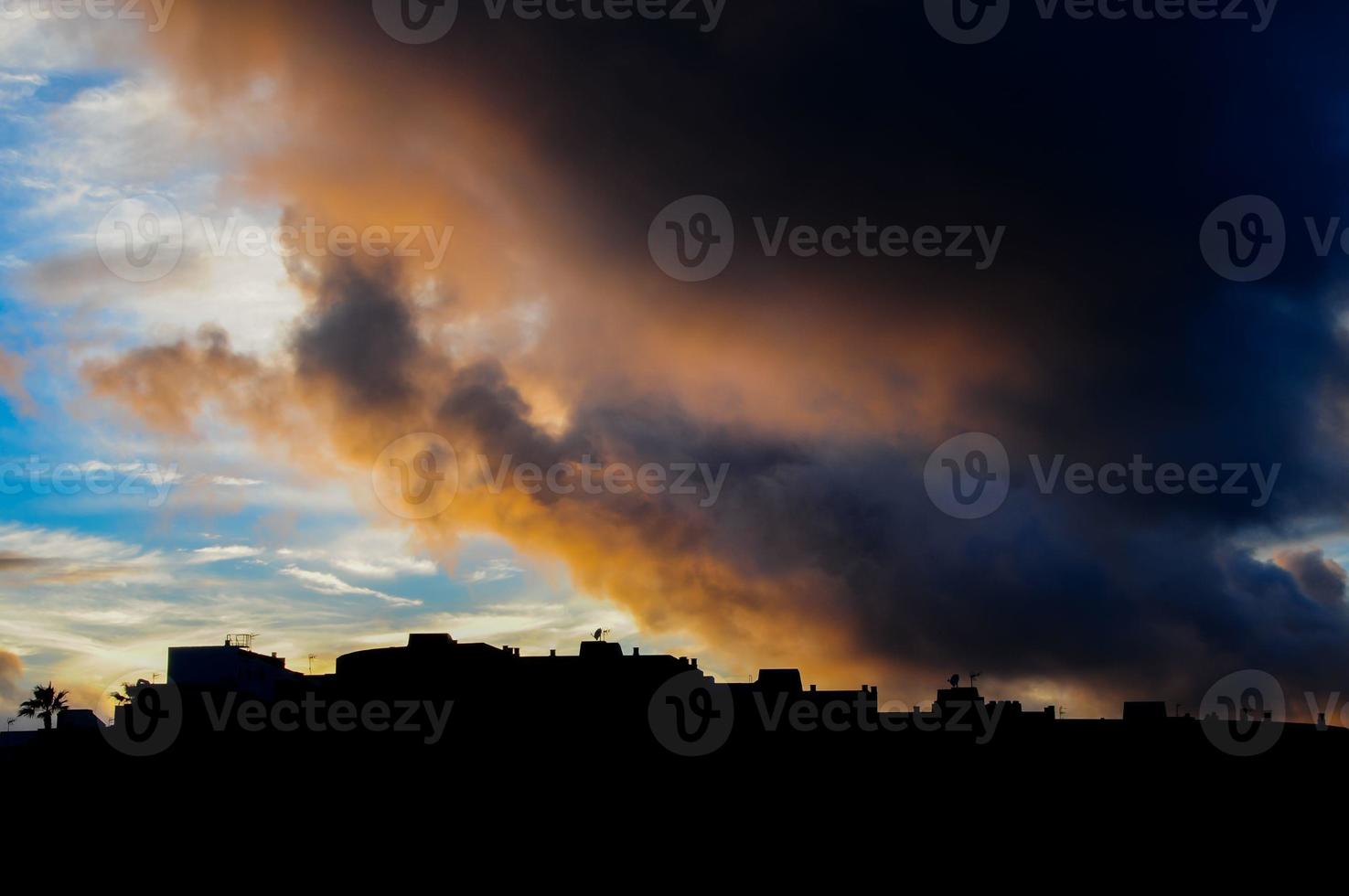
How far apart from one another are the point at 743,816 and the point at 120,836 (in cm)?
3994

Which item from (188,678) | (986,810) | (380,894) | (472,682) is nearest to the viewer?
(380,894)

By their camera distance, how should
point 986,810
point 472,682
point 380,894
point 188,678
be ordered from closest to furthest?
point 380,894
point 986,810
point 472,682
point 188,678

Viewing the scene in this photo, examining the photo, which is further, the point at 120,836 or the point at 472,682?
the point at 472,682

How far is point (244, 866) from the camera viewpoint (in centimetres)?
7400

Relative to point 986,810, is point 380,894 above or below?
below

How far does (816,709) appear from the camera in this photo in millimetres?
84625

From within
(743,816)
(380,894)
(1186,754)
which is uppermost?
Result: (1186,754)

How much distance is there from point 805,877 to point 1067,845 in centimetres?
1693

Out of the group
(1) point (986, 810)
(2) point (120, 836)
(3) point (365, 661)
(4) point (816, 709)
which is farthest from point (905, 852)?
(2) point (120, 836)

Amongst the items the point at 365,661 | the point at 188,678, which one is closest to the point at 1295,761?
the point at 365,661

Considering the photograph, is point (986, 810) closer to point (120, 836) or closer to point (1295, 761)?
point (1295, 761)

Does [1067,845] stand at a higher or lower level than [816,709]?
lower

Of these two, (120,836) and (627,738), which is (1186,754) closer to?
(627,738)

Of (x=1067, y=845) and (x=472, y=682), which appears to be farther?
(x=472, y=682)
